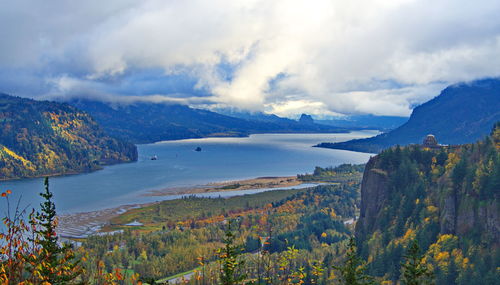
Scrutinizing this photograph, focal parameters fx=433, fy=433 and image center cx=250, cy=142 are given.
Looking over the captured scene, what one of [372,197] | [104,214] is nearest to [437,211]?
[372,197]

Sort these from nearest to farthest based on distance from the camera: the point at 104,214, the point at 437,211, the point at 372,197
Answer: the point at 437,211 < the point at 372,197 < the point at 104,214

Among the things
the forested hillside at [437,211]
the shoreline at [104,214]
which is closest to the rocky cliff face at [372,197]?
the forested hillside at [437,211]

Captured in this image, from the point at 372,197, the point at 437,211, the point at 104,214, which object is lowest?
the point at 104,214

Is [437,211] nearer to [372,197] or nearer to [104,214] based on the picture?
[372,197]

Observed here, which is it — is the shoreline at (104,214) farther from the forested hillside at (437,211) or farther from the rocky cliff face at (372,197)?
the forested hillside at (437,211)

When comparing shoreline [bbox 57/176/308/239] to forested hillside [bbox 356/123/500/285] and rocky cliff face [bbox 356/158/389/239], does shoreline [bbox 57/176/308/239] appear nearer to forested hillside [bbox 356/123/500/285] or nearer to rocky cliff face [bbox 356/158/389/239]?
rocky cliff face [bbox 356/158/389/239]

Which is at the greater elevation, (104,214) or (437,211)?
(437,211)

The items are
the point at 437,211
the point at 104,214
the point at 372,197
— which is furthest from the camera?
the point at 104,214

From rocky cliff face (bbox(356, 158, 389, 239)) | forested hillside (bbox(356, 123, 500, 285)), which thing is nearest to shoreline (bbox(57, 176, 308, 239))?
rocky cliff face (bbox(356, 158, 389, 239))

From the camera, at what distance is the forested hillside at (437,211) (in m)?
55.2

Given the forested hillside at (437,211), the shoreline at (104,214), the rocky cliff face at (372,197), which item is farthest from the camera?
the shoreline at (104,214)

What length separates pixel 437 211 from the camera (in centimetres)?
6656

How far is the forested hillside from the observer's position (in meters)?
55.2

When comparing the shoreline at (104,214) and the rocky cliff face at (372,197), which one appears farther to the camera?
the shoreline at (104,214)
